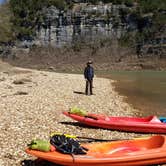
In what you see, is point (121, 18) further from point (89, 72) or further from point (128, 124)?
point (128, 124)

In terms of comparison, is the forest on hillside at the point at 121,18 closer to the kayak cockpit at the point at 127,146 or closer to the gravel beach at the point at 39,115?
the gravel beach at the point at 39,115

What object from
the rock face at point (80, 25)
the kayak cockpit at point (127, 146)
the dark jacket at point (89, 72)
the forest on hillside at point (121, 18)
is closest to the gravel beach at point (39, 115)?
the dark jacket at point (89, 72)

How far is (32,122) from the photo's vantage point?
15.6 metres

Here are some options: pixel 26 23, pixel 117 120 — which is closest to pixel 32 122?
pixel 117 120

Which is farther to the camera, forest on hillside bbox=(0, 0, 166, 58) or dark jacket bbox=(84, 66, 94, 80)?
forest on hillside bbox=(0, 0, 166, 58)

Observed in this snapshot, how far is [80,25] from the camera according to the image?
292 ft

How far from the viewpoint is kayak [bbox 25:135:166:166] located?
1002 centimetres

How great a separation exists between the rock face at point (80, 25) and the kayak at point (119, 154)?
7566cm

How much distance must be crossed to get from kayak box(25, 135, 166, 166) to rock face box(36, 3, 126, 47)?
75.7 m

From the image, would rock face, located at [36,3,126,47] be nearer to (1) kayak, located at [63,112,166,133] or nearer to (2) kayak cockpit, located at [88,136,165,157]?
(1) kayak, located at [63,112,166,133]

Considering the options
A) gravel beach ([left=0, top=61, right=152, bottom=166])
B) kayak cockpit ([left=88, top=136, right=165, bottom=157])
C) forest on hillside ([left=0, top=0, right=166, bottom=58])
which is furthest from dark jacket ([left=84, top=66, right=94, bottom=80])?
forest on hillside ([left=0, top=0, right=166, bottom=58])

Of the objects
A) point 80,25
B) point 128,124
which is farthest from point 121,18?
point 128,124

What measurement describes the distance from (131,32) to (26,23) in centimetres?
2281

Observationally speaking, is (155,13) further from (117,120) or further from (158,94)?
(117,120)
